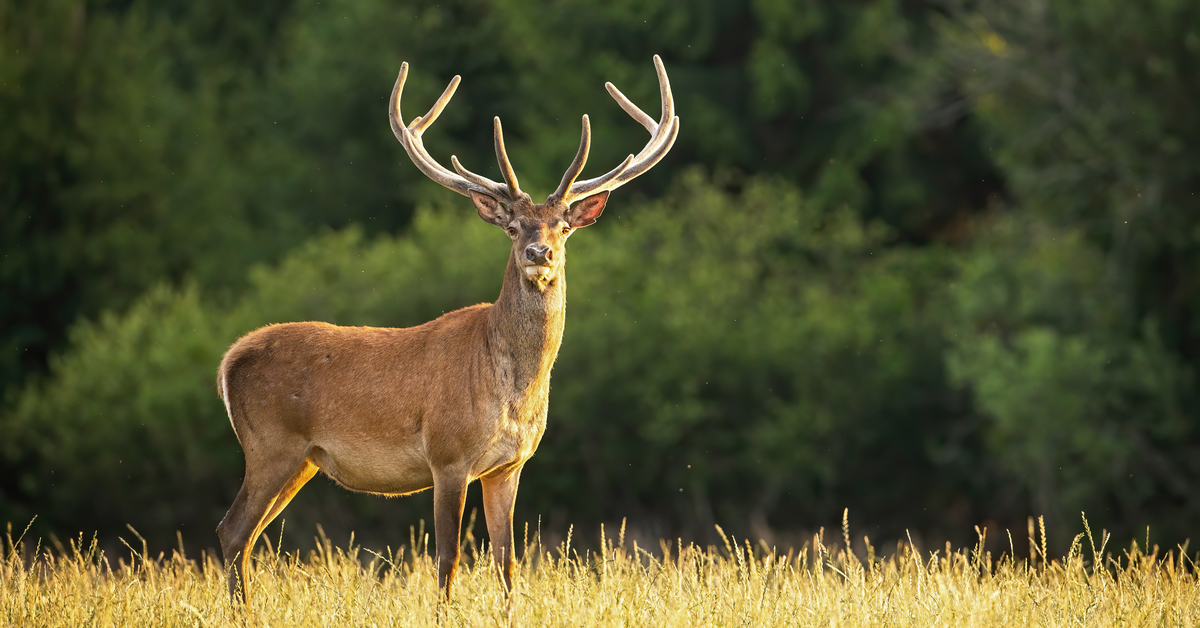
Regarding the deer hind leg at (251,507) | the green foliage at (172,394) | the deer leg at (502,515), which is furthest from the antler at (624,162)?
the green foliage at (172,394)

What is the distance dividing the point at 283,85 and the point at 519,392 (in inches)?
922

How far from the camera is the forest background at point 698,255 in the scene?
1870 cm

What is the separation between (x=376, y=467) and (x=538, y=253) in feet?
4.27

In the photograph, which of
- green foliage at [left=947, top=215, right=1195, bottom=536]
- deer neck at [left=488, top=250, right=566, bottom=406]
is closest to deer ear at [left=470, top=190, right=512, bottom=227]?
deer neck at [left=488, top=250, right=566, bottom=406]

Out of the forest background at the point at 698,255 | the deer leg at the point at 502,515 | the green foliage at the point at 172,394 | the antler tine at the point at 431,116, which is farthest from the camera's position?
the green foliage at the point at 172,394

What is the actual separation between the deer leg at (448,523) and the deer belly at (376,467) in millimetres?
282

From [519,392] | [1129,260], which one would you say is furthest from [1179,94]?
[519,392]

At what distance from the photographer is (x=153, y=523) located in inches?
819

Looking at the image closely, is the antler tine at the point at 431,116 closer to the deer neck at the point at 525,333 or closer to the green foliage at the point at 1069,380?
the deer neck at the point at 525,333

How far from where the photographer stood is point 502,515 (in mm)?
6641

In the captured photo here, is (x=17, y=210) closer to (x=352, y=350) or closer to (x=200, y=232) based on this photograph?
(x=200, y=232)

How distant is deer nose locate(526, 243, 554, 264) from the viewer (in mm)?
6258

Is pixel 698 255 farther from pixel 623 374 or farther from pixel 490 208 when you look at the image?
pixel 490 208

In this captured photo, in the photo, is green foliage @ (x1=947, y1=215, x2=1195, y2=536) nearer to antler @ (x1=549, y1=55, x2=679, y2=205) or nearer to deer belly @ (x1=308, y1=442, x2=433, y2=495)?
antler @ (x1=549, y1=55, x2=679, y2=205)
